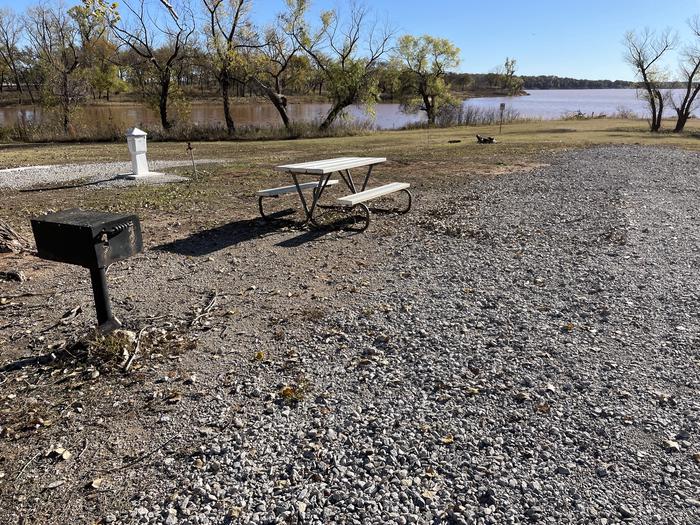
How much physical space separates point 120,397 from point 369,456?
1.51 metres

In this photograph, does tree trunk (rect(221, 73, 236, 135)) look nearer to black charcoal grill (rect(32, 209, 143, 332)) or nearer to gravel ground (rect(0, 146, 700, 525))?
gravel ground (rect(0, 146, 700, 525))

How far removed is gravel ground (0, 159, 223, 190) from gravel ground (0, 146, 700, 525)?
621 cm

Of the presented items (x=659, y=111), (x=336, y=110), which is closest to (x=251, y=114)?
(x=336, y=110)

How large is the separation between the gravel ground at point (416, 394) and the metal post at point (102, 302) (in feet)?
1.94

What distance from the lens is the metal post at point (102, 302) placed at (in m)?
3.54

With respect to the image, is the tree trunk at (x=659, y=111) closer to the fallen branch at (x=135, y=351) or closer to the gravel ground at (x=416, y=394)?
the gravel ground at (x=416, y=394)

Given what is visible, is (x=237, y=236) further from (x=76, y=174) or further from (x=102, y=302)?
(x=76, y=174)

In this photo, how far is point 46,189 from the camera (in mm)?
10375

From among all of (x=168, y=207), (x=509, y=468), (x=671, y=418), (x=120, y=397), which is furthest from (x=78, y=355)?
(x=168, y=207)

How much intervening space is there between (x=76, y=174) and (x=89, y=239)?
10.4 metres

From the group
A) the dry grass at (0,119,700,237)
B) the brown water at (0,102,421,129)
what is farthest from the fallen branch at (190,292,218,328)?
the brown water at (0,102,421,129)

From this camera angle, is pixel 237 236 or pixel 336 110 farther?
pixel 336 110

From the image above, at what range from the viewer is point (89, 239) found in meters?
3.26

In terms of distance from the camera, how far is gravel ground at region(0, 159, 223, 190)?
→ 11078 mm
